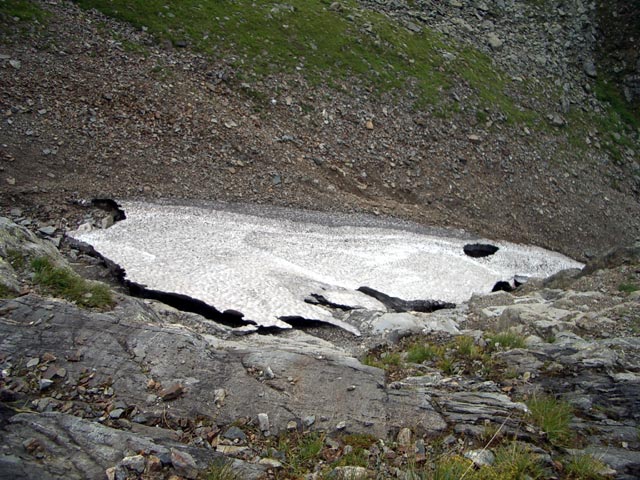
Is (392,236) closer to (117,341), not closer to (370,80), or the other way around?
(370,80)

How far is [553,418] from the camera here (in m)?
8.40

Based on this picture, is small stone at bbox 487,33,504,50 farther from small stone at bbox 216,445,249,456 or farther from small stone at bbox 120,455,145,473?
small stone at bbox 120,455,145,473

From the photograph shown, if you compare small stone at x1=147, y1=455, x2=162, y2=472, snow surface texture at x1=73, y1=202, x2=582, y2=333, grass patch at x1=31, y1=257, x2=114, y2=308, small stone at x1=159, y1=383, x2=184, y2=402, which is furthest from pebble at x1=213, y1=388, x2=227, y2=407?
snow surface texture at x1=73, y1=202, x2=582, y2=333

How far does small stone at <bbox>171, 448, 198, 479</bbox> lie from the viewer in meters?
6.70

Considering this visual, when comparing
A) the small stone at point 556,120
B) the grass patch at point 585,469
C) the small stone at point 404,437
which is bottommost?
the small stone at point 404,437

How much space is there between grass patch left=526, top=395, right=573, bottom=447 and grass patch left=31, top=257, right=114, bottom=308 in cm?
831

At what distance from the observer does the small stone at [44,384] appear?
7886 mm

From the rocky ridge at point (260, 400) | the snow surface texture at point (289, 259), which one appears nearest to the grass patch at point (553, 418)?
the rocky ridge at point (260, 400)

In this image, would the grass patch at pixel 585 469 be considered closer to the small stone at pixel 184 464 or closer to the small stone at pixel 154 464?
the small stone at pixel 184 464

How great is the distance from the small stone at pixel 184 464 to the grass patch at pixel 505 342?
7.85 meters

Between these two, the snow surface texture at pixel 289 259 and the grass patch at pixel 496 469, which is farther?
the snow surface texture at pixel 289 259

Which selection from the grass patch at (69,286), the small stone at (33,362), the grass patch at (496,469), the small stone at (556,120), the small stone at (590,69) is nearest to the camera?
the grass patch at (496,469)

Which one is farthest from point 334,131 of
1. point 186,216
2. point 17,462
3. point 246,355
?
point 17,462

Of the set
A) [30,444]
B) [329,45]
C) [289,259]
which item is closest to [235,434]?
[30,444]
